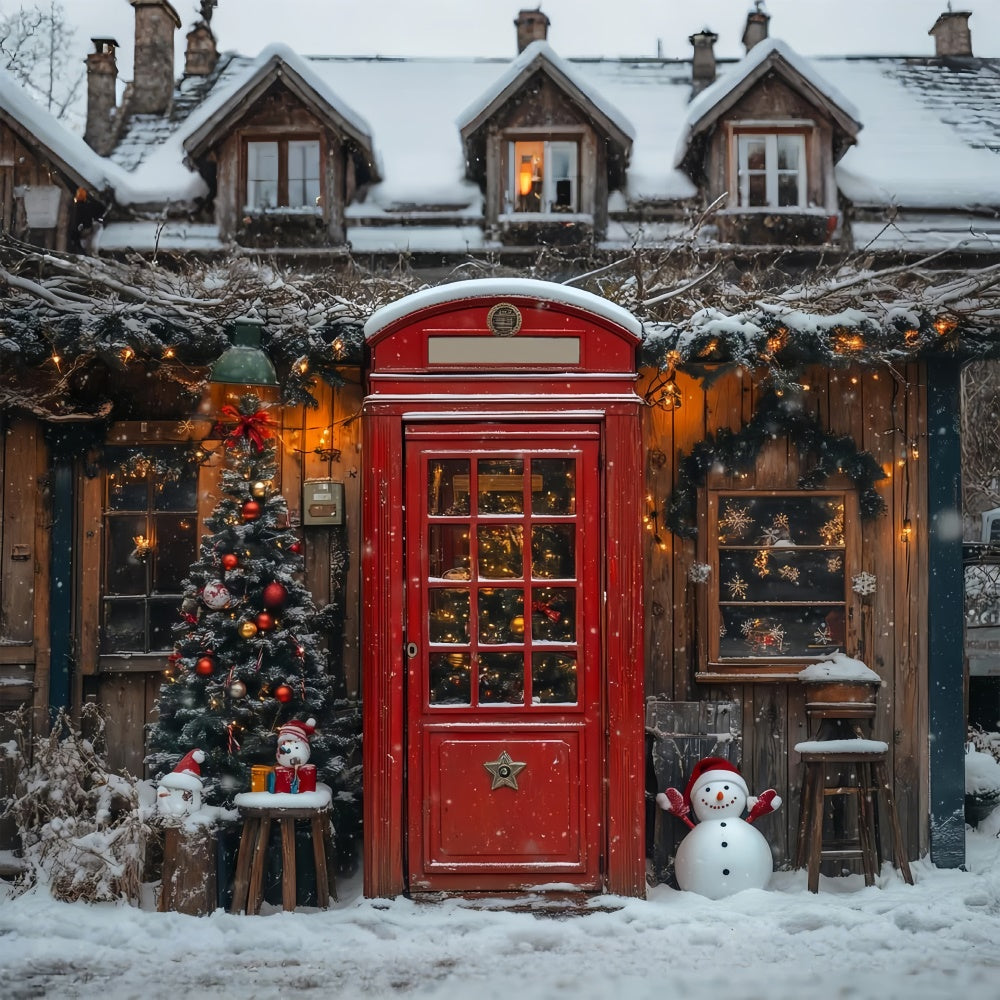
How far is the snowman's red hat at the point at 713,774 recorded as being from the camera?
21.6ft

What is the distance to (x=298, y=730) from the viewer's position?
247 inches

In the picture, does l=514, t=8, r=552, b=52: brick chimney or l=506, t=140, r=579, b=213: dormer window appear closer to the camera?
l=506, t=140, r=579, b=213: dormer window

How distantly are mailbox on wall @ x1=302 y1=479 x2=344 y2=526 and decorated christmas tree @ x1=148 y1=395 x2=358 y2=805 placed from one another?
20.5 inches

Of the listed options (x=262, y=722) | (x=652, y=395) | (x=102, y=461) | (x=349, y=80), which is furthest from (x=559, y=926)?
(x=349, y=80)

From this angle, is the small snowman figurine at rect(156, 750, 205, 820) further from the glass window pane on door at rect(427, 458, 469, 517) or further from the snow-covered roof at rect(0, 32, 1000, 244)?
the snow-covered roof at rect(0, 32, 1000, 244)

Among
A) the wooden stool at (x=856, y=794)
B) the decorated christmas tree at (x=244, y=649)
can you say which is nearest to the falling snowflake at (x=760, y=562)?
the wooden stool at (x=856, y=794)

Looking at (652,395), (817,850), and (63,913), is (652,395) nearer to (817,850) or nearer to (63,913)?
(817,850)

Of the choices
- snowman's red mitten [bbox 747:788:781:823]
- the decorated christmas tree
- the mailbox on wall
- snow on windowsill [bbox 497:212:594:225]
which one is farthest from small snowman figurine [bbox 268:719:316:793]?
snow on windowsill [bbox 497:212:594:225]

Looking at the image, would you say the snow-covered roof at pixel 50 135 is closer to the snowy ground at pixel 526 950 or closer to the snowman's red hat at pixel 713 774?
the snowy ground at pixel 526 950

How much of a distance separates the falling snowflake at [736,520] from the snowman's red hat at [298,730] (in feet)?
9.89

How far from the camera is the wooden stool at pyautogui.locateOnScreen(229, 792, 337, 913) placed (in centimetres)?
602

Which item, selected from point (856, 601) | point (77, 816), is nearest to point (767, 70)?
point (856, 601)

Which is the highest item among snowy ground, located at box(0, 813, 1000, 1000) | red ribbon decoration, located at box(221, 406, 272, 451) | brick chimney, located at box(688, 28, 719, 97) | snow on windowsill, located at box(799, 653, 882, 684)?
brick chimney, located at box(688, 28, 719, 97)

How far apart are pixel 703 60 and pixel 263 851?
409 inches
